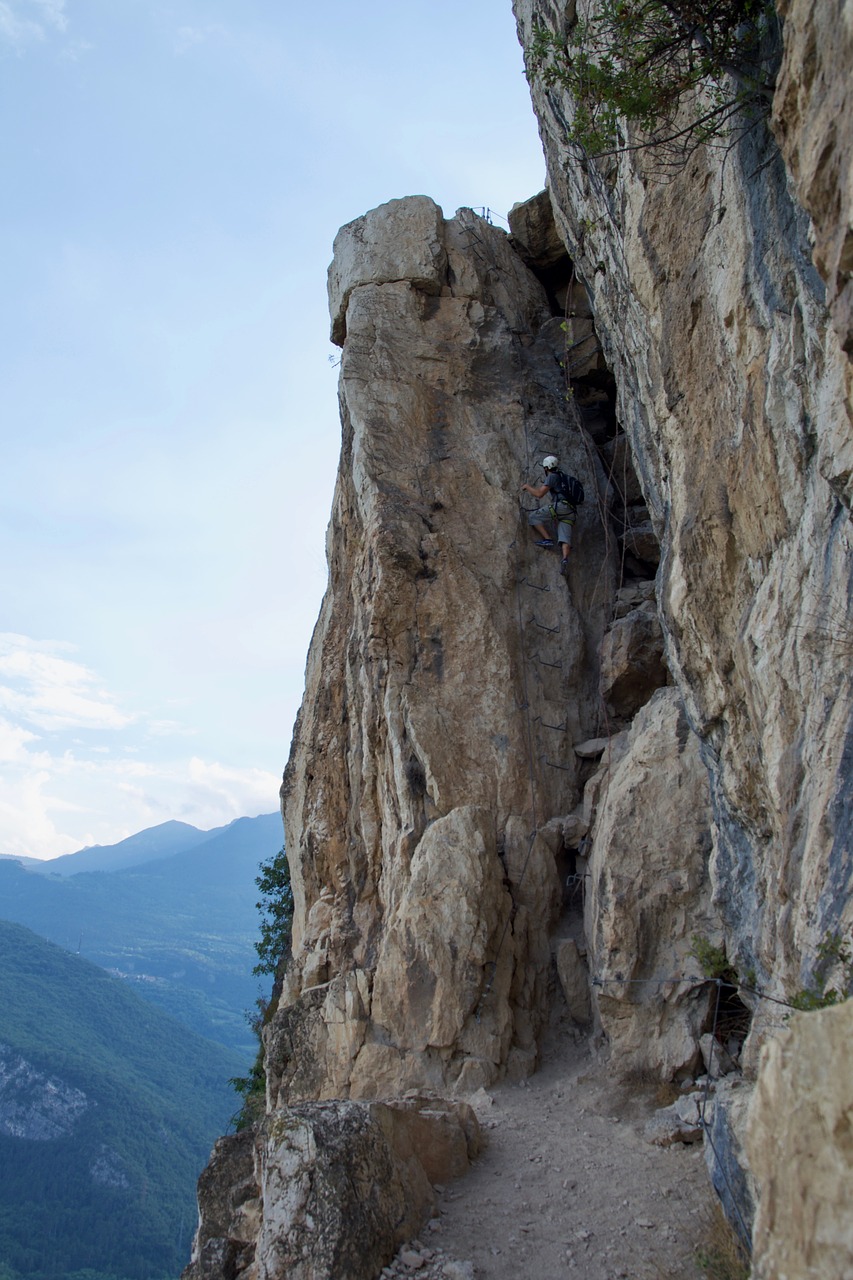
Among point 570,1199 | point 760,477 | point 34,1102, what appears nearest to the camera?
point 760,477

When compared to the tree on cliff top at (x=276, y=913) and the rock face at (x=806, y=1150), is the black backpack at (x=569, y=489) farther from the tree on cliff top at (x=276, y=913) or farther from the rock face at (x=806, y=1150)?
the tree on cliff top at (x=276, y=913)

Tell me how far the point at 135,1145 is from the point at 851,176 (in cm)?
7678

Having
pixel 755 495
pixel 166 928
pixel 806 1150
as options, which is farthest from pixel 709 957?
pixel 166 928

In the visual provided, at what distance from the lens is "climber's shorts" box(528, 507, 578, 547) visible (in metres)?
15.1

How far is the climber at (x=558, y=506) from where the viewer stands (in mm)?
15000

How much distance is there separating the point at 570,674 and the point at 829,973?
8213 mm

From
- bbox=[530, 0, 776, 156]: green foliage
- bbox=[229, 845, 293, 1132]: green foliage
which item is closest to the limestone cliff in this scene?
bbox=[530, 0, 776, 156]: green foliage

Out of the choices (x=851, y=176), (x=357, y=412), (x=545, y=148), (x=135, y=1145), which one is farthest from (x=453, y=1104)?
(x=135, y=1145)

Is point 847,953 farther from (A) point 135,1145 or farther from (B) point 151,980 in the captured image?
(B) point 151,980

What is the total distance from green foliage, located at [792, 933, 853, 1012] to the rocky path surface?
2584 mm

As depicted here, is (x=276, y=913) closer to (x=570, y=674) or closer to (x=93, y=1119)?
(x=570, y=674)

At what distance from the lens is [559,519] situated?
49.6ft

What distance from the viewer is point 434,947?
11.7m

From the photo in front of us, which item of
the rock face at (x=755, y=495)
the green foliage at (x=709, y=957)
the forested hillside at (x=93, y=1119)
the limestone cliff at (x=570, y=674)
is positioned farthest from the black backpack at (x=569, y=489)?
the forested hillside at (x=93, y=1119)
